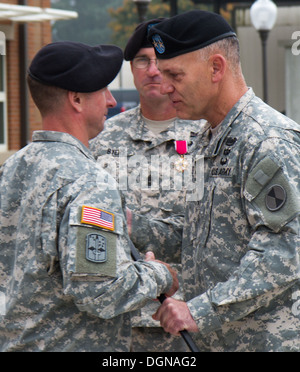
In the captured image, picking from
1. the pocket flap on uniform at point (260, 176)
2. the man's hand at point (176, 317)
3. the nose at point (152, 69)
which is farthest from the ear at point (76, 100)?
the nose at point (152, 69)

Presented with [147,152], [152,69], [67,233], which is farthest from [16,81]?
[67,233]

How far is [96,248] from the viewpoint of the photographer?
8.32ft

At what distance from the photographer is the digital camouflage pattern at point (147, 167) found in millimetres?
4238

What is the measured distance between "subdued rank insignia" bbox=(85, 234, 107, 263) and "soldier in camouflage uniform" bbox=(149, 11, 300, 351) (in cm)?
49

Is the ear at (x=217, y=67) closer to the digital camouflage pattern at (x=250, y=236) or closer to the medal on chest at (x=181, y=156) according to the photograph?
the digital camouflage pattern at (x=250, y=236)

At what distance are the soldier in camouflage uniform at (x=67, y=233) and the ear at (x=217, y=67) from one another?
40 cm

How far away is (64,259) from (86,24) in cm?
5766

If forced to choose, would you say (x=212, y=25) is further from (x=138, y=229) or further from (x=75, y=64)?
(x=138, y=229)

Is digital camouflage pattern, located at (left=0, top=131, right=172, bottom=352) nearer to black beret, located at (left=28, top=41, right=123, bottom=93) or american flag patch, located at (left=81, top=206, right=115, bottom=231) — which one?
american flag patch, located at (left=81, top=206, right=115, bottom=231)

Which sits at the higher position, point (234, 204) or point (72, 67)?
point (72, 67)

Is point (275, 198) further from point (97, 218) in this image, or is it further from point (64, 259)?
point (64, 259)
